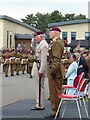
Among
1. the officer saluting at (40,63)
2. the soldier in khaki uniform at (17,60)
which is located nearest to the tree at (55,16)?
the soldier in khaki uniform at (17,60)

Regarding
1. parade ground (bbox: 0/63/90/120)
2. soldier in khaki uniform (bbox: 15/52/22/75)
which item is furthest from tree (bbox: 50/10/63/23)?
parade ground (bbox: 0/63/90/120)

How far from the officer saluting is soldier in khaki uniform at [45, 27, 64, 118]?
876 mm

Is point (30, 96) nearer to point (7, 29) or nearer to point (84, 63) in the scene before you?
point (84, 63)

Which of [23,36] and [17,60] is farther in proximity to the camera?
[23,36]

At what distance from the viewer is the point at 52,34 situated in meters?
10.2

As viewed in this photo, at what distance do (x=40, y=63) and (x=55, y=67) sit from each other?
5.15 feet

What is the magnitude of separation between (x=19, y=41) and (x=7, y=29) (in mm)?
5275

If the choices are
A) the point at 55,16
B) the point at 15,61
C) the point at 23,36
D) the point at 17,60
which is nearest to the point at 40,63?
the point at 15,61

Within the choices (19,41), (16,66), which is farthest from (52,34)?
(19,41)

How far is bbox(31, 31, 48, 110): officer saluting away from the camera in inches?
441

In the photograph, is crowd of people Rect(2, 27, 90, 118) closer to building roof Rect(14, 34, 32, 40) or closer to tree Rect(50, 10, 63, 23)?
building roof Rect(14, 34, 32, 40)

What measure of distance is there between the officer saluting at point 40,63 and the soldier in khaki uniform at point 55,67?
0.88 m

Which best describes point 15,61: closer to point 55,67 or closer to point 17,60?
point 17,60

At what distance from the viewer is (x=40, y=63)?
37.6ft
